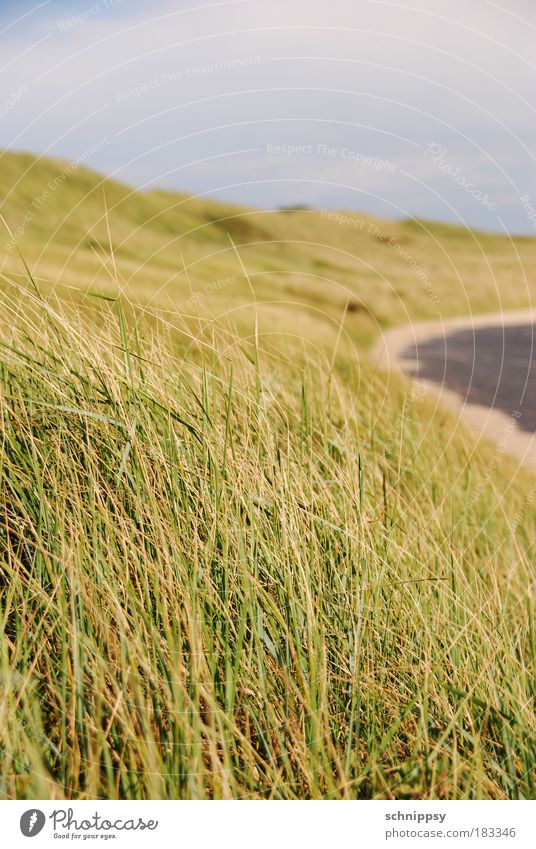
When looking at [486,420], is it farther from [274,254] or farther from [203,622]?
[274,254]

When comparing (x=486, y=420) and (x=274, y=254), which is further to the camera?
(x=274, y=254)

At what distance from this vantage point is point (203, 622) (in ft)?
5.62

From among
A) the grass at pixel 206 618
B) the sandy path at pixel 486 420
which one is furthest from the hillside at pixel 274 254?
the grass at pixel 206 618

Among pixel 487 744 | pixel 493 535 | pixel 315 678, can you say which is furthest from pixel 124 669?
pixel 493 535

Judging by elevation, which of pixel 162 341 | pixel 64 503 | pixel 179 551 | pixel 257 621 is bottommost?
pixel 257 621

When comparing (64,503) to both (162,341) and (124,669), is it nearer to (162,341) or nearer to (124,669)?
(124,669)

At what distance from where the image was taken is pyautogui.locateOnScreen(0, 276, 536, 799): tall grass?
61.9 inches

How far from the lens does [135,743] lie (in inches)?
61.4

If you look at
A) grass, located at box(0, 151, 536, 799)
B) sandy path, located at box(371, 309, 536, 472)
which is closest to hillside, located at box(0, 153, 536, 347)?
sandy path, located at box(371, 309, 536, 472)

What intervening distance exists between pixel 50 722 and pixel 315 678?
64cm

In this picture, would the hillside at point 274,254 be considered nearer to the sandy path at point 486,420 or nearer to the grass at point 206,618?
the sandy path at point 486,420

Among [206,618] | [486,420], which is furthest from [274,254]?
[206,618]

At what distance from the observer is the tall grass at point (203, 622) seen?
1.57 m

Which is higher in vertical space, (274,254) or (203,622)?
(274,254)
